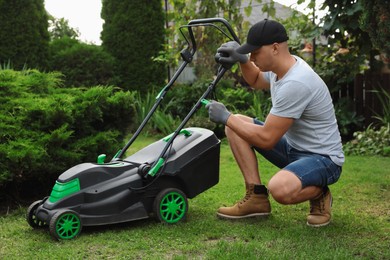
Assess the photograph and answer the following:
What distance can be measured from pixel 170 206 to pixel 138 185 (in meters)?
0.26

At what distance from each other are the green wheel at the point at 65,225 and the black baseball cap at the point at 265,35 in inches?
56.0

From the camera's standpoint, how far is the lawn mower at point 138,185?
3.33m

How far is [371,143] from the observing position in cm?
695

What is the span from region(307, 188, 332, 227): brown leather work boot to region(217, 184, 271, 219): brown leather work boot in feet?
1.06

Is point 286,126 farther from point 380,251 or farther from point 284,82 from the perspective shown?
point 380,251

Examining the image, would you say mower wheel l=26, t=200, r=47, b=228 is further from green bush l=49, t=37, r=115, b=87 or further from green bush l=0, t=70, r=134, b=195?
green bush l=49, t=37, r=115, b=87

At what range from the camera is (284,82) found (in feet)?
10.9

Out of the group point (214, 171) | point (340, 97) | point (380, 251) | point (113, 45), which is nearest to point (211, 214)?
point (214, 171)

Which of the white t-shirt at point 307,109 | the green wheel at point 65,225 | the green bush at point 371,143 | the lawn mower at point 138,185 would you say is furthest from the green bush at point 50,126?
the green bush at point 371,143

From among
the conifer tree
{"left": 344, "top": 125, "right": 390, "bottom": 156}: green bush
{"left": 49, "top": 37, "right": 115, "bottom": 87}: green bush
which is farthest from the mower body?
{"left": 49, "top": 37, "right": 115, "bottom": 87}: green bush

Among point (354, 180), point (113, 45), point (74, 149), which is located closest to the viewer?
point (74, 149)

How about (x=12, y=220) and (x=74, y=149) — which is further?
(x=74, y=149)

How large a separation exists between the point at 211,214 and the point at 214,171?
33 cm

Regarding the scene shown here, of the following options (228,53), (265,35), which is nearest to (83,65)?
(228,53)
